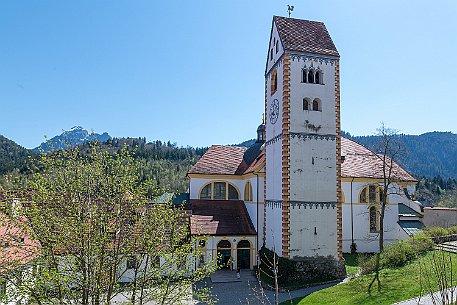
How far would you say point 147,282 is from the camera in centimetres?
1081

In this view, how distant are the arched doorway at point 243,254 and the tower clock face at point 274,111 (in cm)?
927

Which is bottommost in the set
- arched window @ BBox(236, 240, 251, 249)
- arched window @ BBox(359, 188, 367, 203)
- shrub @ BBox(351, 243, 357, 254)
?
shrub @ BBox(351, 243, 357, 254)

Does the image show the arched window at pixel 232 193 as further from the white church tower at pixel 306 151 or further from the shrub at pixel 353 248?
the shrub at pixel 353 248

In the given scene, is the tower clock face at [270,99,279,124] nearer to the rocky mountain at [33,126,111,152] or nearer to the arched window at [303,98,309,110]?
the arched window at [303,98,309,110]

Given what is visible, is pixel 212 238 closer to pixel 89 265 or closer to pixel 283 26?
pixel 283 26

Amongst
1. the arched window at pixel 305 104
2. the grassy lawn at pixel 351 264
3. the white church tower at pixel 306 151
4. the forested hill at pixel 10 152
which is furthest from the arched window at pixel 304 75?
the forested hill at pixel 10 152

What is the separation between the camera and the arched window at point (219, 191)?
103ft

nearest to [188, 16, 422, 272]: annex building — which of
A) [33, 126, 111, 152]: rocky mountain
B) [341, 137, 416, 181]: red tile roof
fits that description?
[341, 137, 416, 181]: red tile roof

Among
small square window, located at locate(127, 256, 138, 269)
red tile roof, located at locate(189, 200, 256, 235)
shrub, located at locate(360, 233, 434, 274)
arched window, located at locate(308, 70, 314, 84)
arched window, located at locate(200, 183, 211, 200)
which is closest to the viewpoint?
small square window, located at locate(127, 256, 138, 269)

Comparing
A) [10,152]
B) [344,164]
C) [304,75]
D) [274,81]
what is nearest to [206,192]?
[274,81]

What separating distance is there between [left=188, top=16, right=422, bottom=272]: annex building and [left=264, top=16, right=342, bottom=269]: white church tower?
61 millimetres

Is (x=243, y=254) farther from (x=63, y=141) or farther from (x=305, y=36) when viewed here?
(x=63, y=141)

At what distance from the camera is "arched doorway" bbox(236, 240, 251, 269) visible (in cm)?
2742

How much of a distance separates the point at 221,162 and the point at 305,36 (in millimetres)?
13138
